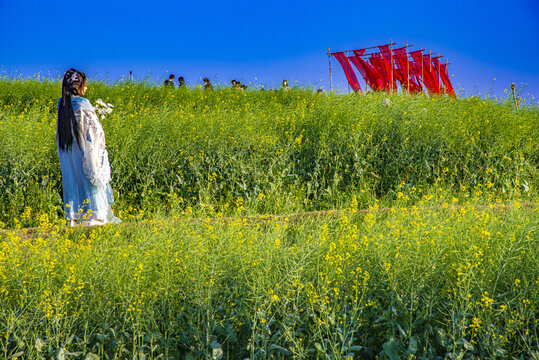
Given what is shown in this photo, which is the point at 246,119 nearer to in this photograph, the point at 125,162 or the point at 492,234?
the point at 125,162

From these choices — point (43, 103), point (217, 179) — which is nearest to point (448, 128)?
point (217, 179)

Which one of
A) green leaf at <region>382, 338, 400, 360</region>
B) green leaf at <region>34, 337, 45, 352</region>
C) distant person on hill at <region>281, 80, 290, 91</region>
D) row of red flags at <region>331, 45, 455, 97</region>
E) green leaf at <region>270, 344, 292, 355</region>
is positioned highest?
row of red flags at <region>331, 45, 455, 97</region>

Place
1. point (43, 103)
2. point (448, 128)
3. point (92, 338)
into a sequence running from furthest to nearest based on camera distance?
point (43, 103), point (448, 128), point (92, 338)

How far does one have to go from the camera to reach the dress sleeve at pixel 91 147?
607 centimetres

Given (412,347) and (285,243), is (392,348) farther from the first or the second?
(285,243)

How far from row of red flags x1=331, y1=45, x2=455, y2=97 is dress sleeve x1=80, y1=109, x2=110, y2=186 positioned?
1388 centimetres

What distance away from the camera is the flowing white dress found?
6.07 meters

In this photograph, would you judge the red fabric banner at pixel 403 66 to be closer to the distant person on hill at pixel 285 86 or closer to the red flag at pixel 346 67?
the red flag at pixel 346 67

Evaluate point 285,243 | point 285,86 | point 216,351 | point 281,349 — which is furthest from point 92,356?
point 285,86

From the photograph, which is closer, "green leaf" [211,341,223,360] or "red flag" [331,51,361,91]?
"green leaf" [211,341,223,360]

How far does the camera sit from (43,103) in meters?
12.9

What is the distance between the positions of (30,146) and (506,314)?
7222mm

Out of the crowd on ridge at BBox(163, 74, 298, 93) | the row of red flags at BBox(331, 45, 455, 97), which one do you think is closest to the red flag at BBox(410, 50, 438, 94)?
the row of red flags at BBox(331, 45, 455, 97)

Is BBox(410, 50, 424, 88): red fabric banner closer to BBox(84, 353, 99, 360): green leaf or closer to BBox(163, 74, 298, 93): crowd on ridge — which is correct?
BBox(163, 74, 298, 93): crowd on ridge
